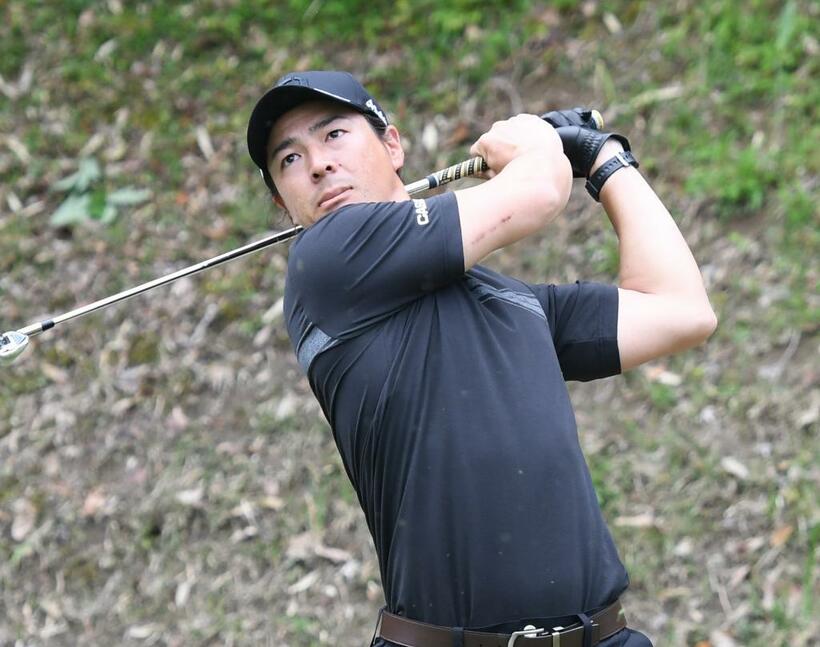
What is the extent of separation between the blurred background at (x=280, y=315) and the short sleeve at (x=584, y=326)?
247cm

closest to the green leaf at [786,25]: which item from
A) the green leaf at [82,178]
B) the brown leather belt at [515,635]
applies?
the green leaf at [82,178]

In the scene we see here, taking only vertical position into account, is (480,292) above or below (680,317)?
above

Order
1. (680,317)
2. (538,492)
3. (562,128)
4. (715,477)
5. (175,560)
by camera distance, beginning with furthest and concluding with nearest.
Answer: (175,560) → (715,477) → (562,128) → (680,317) → (538,492)

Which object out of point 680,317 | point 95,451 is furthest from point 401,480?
point 95,451

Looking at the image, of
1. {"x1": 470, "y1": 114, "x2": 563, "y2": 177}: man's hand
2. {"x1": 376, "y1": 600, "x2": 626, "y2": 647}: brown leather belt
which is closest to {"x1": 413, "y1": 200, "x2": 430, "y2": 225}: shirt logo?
{"x1": 470, "y1": 114, "x2": 563, "y2": 177}: man's hand

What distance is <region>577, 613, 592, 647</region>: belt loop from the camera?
2641 mm

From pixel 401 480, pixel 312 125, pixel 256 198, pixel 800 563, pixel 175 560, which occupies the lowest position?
pixel 800 563

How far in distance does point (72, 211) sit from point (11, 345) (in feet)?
14.8

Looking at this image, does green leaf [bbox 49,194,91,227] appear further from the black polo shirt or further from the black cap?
the black polo shirt

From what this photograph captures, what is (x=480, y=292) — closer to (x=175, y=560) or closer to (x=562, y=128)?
(x=562, y=128)

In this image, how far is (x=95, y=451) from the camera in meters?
6.54

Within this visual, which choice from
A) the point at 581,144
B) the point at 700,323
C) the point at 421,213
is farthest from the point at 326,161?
the point at 700,323

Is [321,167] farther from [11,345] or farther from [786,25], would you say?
[786,25]

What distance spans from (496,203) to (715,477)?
10.4ft
